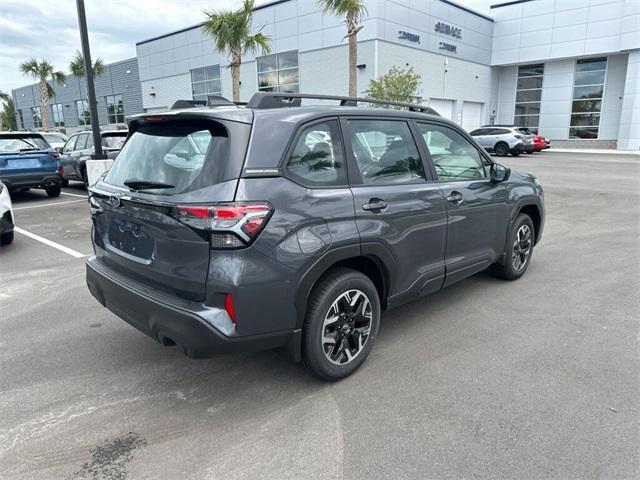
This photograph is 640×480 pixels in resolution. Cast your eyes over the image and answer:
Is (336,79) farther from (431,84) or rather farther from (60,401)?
(60,401)

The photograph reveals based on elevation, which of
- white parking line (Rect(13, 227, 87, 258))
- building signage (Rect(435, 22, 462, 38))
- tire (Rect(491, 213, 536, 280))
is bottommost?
white parking line (Rect(13, 227, 87, 258))

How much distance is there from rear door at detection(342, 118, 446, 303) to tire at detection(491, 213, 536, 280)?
1.37 m

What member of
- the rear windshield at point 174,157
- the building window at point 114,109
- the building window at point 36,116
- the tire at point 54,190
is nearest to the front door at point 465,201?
the rear windshield at point 174,157

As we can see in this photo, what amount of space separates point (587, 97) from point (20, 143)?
109ft

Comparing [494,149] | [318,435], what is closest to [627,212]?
[318,435]

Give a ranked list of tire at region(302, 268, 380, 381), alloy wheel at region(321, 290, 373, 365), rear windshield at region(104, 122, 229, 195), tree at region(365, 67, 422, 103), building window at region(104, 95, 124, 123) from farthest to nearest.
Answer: building window at region(104, 95, 124, 123) < tree at region(365, 67, 422, 103) < alloy wheel at region(321, 290, 373, 365) < tire at region(302, 268, 380, 381) < rear windshield at region(104, 122, 229, 195)

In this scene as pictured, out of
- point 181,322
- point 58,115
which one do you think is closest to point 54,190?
point 181,322

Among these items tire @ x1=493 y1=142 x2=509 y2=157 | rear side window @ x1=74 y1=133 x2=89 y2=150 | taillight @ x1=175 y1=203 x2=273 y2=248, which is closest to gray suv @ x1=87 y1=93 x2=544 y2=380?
taillight @ x1=175 y1=203 x2=273 y2=248

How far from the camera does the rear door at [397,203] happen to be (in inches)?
125

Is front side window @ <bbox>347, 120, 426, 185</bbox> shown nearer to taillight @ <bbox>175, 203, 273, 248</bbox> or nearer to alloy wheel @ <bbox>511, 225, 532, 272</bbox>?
taillight @ <bbox>175, 203, 273, 248</bbox>

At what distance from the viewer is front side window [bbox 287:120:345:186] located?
2877mm

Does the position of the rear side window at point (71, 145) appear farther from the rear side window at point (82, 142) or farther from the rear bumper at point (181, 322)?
the rear bumper at point (181, 322)

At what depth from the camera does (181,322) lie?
2.59 metres

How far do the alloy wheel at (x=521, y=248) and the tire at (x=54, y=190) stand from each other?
1087cm
